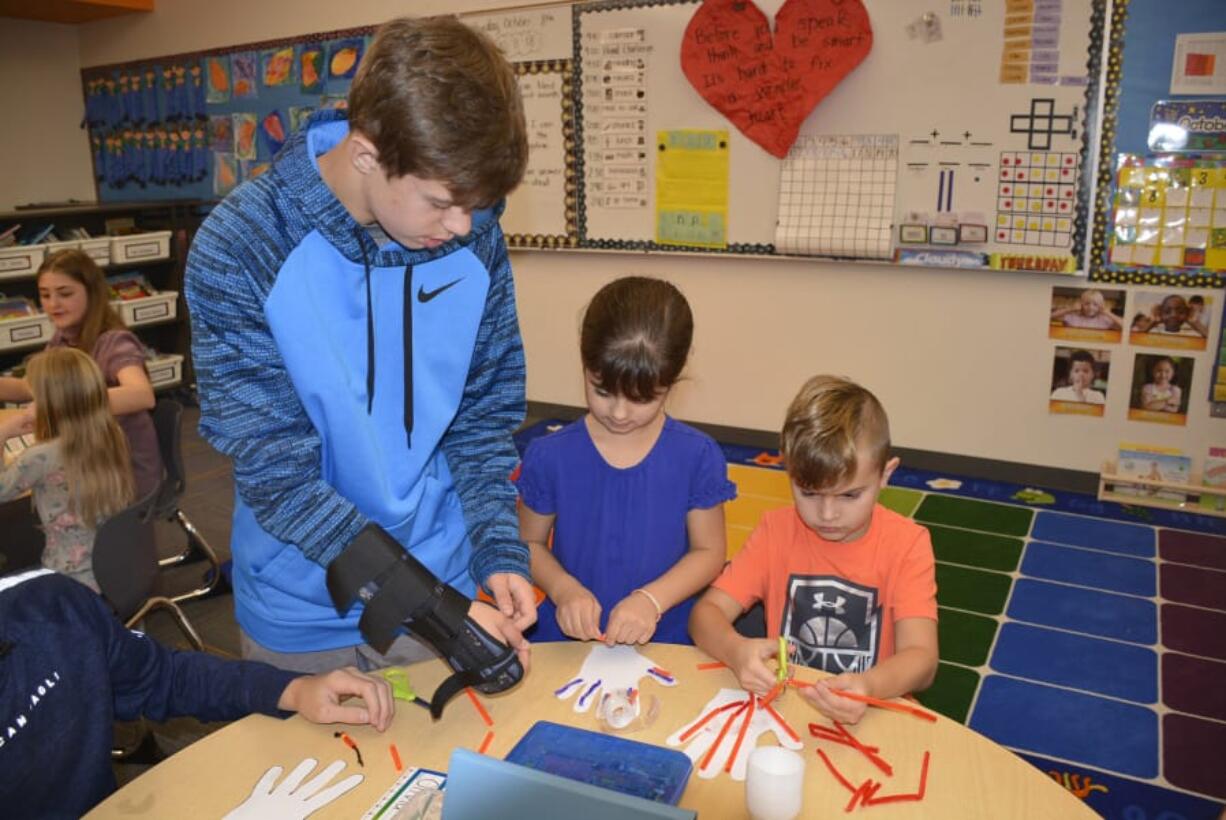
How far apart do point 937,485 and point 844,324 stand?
0.78 meters

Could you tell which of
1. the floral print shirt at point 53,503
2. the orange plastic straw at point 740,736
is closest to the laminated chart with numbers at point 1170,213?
the orange plastic straw at point 740,736

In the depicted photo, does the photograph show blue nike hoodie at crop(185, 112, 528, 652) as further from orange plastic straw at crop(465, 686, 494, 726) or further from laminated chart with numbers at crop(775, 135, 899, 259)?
laminated chart with numbers at crop(775, 135, 899, 259)

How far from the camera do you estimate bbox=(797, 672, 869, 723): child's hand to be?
1172mm

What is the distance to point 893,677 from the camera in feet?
4.34

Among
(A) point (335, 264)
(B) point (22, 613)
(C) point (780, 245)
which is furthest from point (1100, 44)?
(B) point (22, 613)

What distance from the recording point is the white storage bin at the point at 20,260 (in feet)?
15.1

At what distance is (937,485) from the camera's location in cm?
388

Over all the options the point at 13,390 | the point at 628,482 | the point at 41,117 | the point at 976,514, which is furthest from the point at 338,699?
the point at 41,117

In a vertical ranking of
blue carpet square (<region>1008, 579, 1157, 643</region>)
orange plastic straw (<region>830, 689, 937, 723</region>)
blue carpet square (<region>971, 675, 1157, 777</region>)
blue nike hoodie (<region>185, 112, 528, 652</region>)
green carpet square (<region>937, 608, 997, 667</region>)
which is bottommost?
blue carpet square (<region>971, 675, 1157, 777</region>)

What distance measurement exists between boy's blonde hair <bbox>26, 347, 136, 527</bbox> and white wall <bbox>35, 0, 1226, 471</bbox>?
8.72ft

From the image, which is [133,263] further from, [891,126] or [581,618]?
[581,618]

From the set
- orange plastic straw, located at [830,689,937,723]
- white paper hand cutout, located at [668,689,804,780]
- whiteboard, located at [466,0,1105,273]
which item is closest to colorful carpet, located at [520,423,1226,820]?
whiteboard, located at [466,0,1105,273]

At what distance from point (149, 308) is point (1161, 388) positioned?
4.94 metres

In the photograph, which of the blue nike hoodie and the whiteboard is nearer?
the blue nike hoodie
